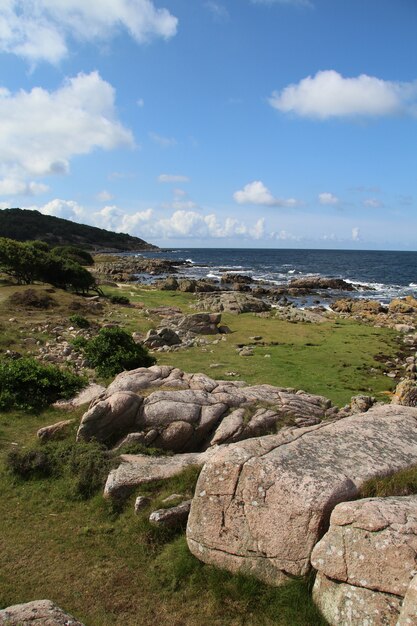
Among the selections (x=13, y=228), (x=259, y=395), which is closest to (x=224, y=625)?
(x=259, y=395)

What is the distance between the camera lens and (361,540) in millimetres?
7578

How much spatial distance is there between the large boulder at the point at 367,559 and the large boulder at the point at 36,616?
4.31m

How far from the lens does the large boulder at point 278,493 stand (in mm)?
8445

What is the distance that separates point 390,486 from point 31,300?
3823 centimetres

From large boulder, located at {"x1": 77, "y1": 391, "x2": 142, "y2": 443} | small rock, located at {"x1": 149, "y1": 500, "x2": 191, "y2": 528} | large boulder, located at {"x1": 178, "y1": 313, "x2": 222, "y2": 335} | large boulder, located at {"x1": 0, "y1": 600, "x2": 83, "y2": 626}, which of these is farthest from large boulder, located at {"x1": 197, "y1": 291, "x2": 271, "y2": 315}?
large boulder, located at {"x1": 0, "y1": 600, "x2": 83, "y2": 626}

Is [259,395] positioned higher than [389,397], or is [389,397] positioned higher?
[259,395]

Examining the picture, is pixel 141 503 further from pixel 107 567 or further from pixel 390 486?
pixel 390 486

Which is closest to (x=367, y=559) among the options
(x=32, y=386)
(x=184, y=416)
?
(x=184, y=416)

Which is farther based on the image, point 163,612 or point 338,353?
point 338,353

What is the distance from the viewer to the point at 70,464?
13.3 m

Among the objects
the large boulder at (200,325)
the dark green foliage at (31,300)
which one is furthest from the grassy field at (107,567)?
the dark green foliage at (31,300)

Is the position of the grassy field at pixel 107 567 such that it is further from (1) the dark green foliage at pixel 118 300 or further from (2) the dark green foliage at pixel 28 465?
(1) the dark green foliage at pixel 118 300

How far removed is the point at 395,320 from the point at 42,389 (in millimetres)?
46922

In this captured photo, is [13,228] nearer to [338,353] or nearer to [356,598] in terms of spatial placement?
[338,353]
